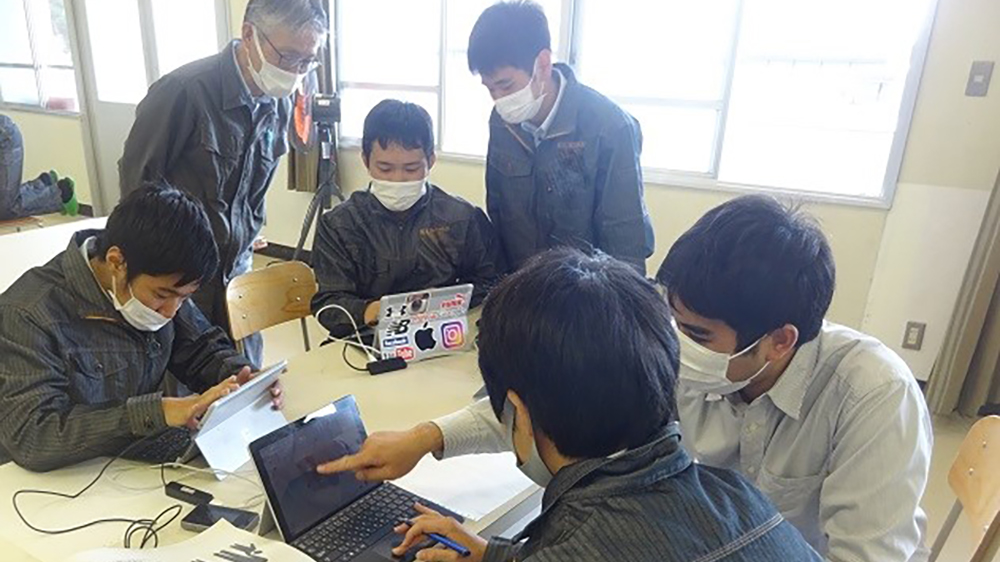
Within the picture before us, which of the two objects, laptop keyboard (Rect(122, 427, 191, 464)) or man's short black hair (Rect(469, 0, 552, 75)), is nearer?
laptop keyboard (Rect(122, 427, 191, 464))

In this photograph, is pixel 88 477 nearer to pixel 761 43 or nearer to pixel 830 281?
pixel 830 281

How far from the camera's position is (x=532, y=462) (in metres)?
0.77

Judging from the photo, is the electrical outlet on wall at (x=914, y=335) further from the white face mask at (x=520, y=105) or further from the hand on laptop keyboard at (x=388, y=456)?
the hand on laptop keyboard at (x=388, y=456)

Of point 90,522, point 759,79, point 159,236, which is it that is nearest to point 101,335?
point 159,236

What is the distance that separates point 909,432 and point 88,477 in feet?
4.09

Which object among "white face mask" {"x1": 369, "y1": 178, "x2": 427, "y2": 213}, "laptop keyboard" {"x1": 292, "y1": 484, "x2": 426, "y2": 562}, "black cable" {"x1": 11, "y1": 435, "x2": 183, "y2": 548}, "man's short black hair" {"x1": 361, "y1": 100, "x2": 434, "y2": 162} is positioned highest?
"man's short black hair" {"x1": 361, "y1": 100, "x2": 434, "y2": 162}

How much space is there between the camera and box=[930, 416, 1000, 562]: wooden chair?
1.01m

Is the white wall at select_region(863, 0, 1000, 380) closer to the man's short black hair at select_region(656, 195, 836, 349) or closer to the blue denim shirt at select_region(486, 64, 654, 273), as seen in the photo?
the blue denim shirt at select_region(486, 64, 654, 273)

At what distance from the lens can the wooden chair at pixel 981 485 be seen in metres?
1.01

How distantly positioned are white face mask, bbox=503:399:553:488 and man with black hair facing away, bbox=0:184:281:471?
0.59 meters

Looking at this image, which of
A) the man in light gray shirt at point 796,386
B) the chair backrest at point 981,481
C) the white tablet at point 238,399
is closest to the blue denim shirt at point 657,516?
the man in light gray shirt at point 796,386

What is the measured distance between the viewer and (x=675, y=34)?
321 centimetres

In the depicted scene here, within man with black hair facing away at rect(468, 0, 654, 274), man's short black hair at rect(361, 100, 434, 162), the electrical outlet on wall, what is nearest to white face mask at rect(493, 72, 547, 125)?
man with black hair facing away at rect(468, 0, 654, 274)

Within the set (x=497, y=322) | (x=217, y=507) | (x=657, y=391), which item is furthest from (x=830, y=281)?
(x=217, y=507)
